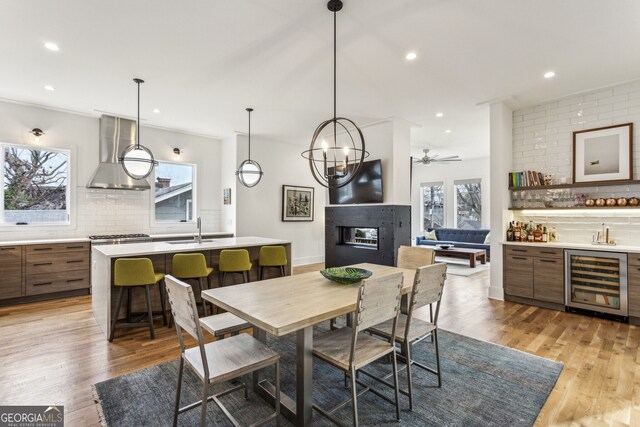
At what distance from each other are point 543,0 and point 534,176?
9.17ft

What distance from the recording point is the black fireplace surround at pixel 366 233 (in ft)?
18.4

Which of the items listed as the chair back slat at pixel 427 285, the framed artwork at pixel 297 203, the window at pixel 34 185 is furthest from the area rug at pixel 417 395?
the framed artwork at pixel 297 203

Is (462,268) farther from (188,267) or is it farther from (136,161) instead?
(136,161)

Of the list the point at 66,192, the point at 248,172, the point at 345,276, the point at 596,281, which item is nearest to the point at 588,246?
the point at 596,281

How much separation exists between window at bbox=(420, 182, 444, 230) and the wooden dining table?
8543 millimetres

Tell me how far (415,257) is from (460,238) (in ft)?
21.6

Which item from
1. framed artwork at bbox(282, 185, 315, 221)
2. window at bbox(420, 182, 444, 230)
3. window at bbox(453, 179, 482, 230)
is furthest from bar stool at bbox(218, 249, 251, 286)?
window at bbox(420, 182, 444, 230)

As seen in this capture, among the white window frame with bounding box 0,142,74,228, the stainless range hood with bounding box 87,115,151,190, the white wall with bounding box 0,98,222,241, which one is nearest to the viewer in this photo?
the white window frame with bounding box 0,142,74,228

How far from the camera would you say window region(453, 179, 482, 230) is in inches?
371

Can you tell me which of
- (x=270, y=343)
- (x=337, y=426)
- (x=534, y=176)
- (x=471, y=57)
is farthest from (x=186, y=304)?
(x=534, y=176)

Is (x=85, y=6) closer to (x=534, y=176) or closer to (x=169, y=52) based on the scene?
(x=169, y=52)

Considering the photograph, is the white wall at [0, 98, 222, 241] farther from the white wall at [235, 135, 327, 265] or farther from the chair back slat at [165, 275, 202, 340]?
the chair back slat at [165, 275, 202, 340]

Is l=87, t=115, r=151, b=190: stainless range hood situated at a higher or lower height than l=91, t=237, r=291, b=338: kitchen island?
higher

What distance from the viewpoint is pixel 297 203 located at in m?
7.69
